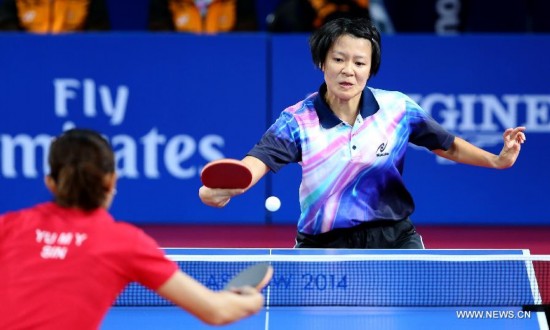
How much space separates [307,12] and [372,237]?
Answer: 437cm

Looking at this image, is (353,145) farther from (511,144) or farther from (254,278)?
(254,278)

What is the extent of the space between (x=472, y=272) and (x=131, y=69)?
13.9 ft

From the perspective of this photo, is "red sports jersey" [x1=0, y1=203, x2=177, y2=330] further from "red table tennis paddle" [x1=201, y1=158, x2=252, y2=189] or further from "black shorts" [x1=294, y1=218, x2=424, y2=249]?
"black shorts" [x1=294, y1=218, x2=424, y2=249]

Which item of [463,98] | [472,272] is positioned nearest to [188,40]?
[463,98]

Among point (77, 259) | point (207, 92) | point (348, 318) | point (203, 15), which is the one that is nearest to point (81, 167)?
point (77, 259)

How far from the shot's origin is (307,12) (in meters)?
9.45

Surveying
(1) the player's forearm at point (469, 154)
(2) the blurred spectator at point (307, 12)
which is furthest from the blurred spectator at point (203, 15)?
(1) the player's forearm at point (469, 154)

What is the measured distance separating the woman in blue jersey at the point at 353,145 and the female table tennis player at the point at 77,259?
68.1 inches

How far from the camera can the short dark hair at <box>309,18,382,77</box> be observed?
516 cm

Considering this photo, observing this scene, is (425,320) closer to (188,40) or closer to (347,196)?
(347,196)

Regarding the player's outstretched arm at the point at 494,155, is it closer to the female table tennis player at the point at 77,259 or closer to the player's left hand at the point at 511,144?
the player's left hand at the point at 511,144

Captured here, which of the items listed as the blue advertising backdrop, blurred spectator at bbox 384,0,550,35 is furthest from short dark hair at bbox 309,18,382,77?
blurred spectator at bbox 384,0,550,35

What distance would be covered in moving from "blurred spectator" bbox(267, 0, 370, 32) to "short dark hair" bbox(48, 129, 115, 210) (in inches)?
241

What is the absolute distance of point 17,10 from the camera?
9484 millimetres
